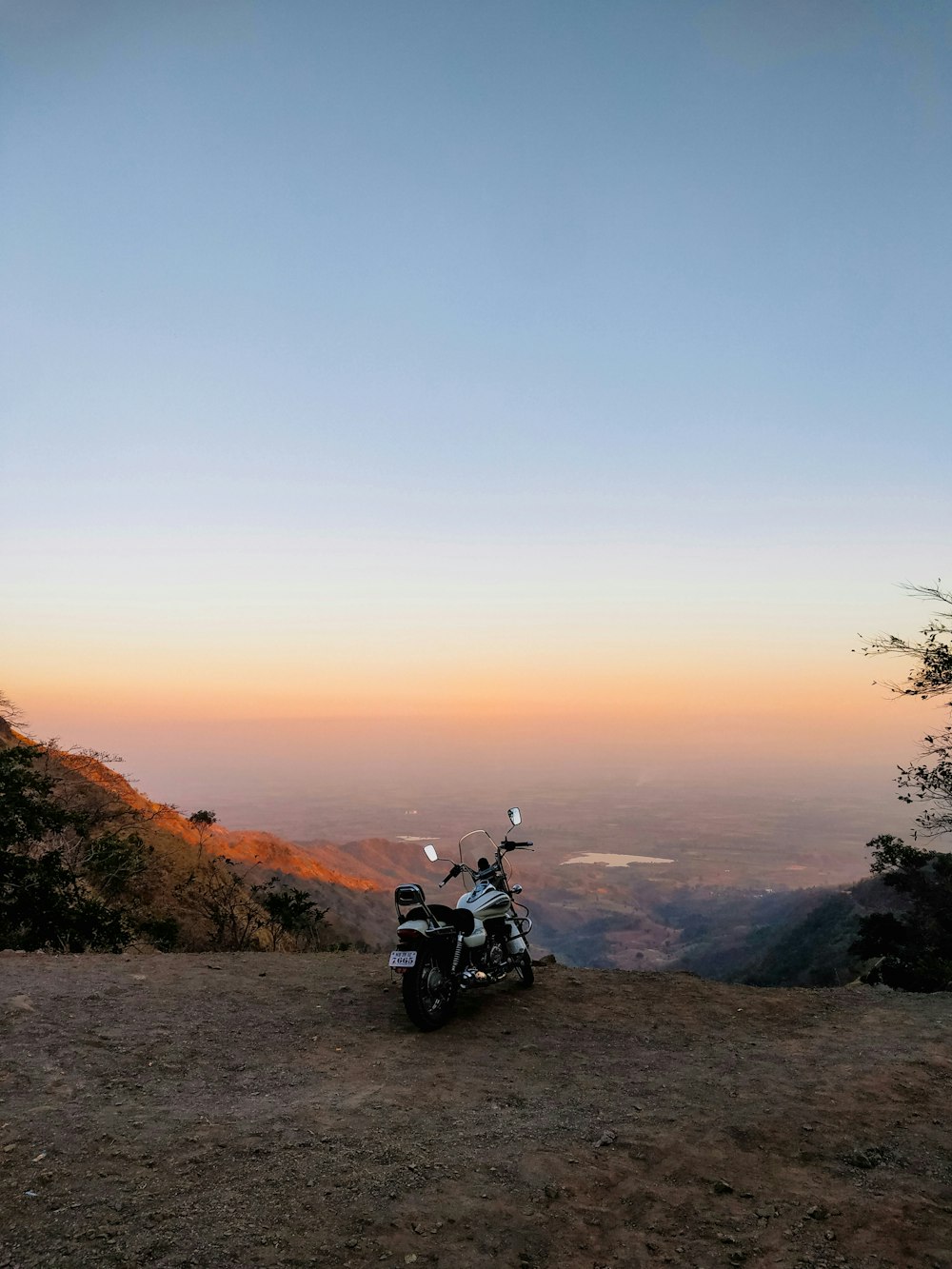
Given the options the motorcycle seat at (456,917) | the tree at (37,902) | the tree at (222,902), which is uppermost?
the motorcycle seat at (456,917)

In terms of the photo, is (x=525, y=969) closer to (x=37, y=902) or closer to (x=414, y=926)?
(x=414, y=926)

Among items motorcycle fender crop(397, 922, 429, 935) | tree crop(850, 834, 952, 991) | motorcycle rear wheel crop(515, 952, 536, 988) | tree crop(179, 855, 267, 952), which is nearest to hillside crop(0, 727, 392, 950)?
tree crop(179, 855, 267, 952)

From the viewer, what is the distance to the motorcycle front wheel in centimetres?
759

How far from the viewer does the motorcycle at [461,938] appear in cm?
769

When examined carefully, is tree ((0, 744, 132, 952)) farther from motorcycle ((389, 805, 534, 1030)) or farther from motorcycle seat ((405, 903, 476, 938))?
motorcycle seat ((405, 903, 476, 938))

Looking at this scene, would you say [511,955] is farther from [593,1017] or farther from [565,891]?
[565,891]

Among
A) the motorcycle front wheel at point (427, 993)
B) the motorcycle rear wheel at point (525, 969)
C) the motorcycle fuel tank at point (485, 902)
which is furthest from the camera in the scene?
the motorcycle rear wheel at point (525, 969)

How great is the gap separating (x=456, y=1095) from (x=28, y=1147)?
2936mm

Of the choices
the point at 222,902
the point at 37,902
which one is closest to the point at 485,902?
the point at 37,902

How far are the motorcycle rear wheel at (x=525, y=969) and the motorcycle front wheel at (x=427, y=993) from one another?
1493 mm

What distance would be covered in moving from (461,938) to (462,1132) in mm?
3138

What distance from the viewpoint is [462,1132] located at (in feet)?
17.1

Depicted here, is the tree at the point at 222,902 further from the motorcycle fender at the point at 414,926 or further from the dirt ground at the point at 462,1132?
the motorcycle fender at the point at 414,926

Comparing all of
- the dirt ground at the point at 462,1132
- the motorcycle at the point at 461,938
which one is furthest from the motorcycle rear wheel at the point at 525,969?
the dirt ground at the point at 462,1132
